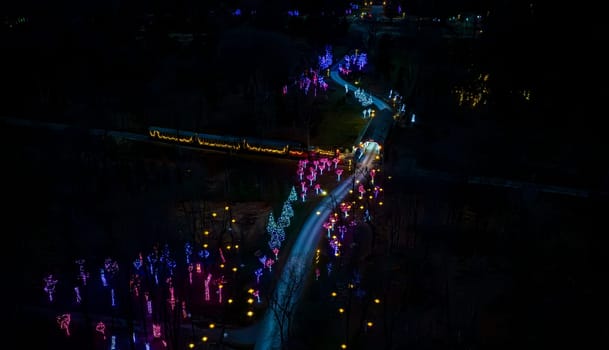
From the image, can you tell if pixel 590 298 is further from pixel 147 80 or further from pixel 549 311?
pixel 147 80

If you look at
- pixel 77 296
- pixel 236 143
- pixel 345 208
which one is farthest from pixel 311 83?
pixel 77 296

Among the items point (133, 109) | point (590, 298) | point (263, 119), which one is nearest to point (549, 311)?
point (590, 298)

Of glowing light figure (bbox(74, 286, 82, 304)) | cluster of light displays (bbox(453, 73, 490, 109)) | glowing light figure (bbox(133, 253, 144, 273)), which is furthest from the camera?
cluster of light displays (bbox(453, 73, 490, 109))

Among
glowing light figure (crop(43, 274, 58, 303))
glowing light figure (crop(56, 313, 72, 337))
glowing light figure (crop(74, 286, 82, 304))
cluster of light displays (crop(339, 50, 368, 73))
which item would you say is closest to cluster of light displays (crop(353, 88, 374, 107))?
cluster of light displays (crop(339, 50, 368, 73))

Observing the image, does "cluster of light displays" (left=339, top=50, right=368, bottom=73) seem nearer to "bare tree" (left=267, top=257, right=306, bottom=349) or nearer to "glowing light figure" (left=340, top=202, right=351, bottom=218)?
"glowing light figure" (left=340, top=202, right=351, bottom=218)

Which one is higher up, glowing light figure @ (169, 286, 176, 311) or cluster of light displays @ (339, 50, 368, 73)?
cluster of light displays @ (339, 50, 368, 73)
